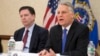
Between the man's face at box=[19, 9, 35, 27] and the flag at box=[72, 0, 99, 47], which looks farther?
the flag at box=[72, 0, 99, 47]

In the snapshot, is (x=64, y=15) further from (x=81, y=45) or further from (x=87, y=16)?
(x=87, y=16)

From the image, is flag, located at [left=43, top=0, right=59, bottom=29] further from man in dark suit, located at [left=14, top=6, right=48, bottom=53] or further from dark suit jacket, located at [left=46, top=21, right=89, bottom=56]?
dark suit jacket, located at [left=46, top=21, right=89, bottom=56]

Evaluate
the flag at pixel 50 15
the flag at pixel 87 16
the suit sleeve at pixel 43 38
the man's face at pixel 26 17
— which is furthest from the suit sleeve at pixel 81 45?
the flag at pixel 50 15

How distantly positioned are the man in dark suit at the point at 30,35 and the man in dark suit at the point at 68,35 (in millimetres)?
326

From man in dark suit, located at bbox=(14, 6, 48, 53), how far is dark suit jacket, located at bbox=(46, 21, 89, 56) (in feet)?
1.06

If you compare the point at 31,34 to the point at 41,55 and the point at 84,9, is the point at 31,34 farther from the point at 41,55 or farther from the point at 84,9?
the point at 84,9

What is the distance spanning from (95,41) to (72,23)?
172 centimetres

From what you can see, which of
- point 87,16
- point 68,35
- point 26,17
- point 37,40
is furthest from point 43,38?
point 87,16

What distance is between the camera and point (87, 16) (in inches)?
168

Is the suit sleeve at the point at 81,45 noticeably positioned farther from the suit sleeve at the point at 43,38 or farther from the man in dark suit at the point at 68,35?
the suit sleeve at the point at 43,38

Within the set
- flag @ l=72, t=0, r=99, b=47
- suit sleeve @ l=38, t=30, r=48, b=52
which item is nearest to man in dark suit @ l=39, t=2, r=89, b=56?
suit sleeve @ l=38, t=30, r=48, b=52

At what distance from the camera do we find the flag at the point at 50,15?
4445mm

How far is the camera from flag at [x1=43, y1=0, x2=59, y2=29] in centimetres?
445

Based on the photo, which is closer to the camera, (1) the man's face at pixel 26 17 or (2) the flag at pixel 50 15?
(1) the man's face at pixel 26 17
